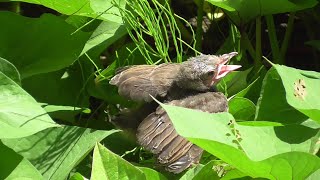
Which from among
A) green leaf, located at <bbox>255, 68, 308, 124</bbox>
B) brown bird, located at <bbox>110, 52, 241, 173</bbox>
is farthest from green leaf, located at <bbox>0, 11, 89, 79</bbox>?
green leaf, located at <bbox>255, 68, 308, 124</bbox>

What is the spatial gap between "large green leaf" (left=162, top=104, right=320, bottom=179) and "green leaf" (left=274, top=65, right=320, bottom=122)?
4 centimetres

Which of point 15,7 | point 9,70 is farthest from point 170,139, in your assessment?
point 15,7

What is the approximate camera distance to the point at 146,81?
1.55 meters

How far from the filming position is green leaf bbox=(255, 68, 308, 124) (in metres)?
1.38

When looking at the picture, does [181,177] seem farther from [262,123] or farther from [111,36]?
[111,36]

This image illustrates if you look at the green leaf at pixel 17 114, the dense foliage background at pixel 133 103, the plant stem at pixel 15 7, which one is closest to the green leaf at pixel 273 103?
the dense foliage background at pixel 133 103

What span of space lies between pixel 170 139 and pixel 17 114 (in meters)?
0.28

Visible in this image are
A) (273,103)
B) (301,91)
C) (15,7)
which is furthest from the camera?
(15,7)

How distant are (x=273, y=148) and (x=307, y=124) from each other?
0.46 ft

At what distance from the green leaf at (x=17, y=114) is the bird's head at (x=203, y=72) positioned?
1.12 feet

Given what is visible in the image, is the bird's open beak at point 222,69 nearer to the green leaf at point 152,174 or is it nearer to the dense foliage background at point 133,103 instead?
the dense foliage background at point 133,103

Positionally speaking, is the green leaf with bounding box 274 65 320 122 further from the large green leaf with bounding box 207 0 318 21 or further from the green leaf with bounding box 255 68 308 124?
the large green leaf with bounding box 207 0 318 21

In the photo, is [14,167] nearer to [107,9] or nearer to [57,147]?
[57,147]

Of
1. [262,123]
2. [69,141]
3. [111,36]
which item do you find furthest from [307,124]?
[111,36]
